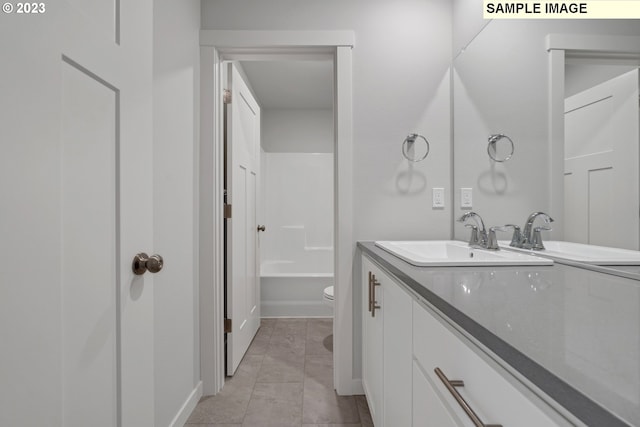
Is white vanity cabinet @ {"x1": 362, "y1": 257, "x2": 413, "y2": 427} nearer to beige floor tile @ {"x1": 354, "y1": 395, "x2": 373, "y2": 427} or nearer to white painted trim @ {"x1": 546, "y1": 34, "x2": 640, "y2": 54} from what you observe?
beige floor tile @ {"x1": 354, "y1": 395, "x2": 373, "y2": 427}

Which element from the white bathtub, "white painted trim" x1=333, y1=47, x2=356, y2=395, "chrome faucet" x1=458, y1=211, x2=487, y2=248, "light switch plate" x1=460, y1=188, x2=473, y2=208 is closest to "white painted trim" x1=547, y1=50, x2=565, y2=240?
"chrome faucet" x1=458, y1=211, x2=487, y2=248

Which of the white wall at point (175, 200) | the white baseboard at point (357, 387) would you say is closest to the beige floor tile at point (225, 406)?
the white wall at point (175, 200)

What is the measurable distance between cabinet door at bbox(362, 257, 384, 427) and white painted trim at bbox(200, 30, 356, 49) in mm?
1279

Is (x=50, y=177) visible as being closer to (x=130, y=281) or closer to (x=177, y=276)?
(x=130, y=281)

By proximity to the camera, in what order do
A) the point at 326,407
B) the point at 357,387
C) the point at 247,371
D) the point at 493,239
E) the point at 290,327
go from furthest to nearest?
the point at 290,327
the point at 247,371
the point at 357,387
the point at 326,407
the point at 493,239

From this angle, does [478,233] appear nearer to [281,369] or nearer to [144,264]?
[144,264]

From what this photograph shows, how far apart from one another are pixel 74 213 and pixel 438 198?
176 centimetres

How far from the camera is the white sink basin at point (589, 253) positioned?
0.86 meters

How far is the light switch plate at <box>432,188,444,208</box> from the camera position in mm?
1913

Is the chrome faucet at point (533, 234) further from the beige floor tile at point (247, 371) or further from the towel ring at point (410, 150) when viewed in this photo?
the beige floor tile at point (247, 371)

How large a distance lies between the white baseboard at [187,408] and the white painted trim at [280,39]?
196 cm

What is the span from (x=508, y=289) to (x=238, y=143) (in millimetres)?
1884

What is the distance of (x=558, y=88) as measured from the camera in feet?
3.48

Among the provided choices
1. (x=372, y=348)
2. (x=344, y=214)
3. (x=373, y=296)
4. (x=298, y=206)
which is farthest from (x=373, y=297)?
(x=298, y=206)
